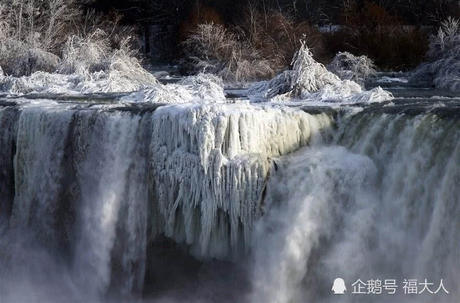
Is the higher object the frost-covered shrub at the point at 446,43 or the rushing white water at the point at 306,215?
the frost-covered shrub at the point at 446,43

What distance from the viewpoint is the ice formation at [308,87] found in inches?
468

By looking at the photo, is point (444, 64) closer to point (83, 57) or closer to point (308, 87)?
point (308, 87)

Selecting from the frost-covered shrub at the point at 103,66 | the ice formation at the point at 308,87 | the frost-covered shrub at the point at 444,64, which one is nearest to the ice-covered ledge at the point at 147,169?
the ice formation at the point at 308,87

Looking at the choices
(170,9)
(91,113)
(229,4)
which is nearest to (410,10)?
(229,4)

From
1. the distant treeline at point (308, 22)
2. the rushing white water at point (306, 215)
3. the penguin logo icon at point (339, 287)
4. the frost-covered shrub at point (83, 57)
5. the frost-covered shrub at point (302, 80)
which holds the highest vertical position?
the distant treeline at point (308, 22)

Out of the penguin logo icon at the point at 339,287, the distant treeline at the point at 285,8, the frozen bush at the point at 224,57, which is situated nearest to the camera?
the penguin logo icon at the point at 339,287

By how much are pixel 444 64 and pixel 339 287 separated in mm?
9987

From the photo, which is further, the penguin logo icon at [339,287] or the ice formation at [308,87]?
the ice formation at [308,87]

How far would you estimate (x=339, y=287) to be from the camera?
311 inches

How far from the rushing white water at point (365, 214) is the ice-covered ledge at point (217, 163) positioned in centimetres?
33

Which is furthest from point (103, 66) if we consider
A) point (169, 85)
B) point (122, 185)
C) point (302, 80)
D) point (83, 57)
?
point (122, 185)

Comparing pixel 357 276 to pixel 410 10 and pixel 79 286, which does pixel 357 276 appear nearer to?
pixel 79 286

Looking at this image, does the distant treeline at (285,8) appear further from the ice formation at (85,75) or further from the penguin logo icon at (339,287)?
the penguin logo icon at (339,287)

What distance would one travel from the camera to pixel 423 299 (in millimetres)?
7391
